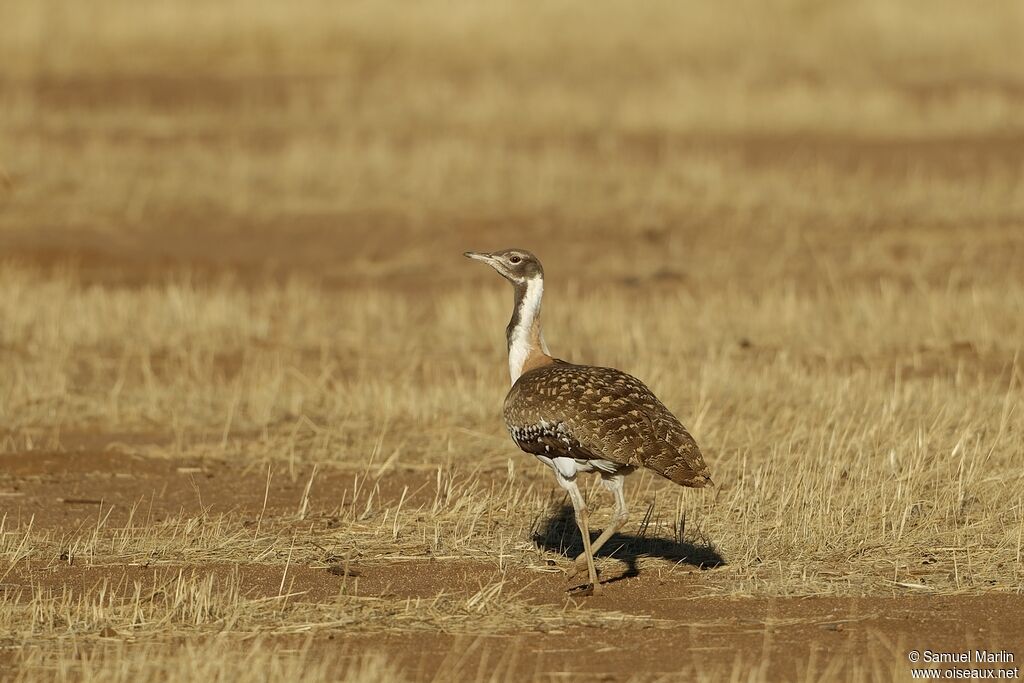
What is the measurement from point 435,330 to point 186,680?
8294 mm

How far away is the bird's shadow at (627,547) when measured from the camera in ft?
24.6

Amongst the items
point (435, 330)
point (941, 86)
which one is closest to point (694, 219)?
point (435, 330)

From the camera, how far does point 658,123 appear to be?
2398 centimetres

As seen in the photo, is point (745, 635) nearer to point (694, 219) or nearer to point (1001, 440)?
point (1001, 440)

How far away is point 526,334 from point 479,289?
8485 mm

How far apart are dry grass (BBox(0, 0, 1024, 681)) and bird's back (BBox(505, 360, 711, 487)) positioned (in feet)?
2.10

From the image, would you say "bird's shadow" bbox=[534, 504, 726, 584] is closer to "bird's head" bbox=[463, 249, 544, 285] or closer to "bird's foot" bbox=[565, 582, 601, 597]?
"bird's foot" bbox=[565, 582, 601, 597]

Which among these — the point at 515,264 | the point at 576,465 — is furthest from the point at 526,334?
the point at 576,465

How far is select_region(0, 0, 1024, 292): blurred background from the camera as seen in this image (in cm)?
1797

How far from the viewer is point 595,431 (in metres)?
6.74

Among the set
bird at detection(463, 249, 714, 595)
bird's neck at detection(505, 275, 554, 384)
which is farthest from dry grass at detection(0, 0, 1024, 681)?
bird's neck at detection(505, 275, 554, 384)

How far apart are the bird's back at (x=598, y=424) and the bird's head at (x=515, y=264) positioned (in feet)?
1.89

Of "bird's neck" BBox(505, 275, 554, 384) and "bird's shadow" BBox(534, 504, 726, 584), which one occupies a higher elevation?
"bird's neck" BBox(505, 275, 554, 384)

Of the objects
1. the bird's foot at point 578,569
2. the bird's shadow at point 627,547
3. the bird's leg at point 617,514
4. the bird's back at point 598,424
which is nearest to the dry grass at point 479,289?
the bird's shadow at point 627,547
